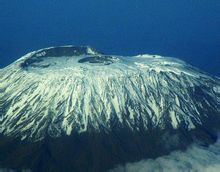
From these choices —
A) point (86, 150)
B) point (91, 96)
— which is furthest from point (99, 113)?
point (86, 150)

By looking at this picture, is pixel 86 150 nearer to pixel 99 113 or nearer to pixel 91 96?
pixel 99 113

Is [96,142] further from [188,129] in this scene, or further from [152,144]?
[188,129]

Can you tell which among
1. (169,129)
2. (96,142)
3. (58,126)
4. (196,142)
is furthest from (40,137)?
(196,142)

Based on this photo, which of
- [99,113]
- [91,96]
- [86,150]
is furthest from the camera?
[91,96]

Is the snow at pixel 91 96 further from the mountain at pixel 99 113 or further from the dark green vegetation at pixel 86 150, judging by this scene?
the dark green vegetation at pixel 86 150

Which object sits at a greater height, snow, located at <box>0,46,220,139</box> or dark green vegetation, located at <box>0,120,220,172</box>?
snow, located at <box>0,46,220,139</box>

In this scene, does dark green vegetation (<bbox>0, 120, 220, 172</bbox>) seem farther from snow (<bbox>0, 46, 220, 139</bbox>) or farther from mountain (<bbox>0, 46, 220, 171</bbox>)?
snow (<bbox>0, 46, 220, 139</bbox>)

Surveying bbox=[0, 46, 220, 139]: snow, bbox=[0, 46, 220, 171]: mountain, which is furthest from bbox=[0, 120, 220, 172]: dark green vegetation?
bbox=[0, 46, 220, 139]: snow

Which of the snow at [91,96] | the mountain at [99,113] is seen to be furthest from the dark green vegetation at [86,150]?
the snow at [91,96]
